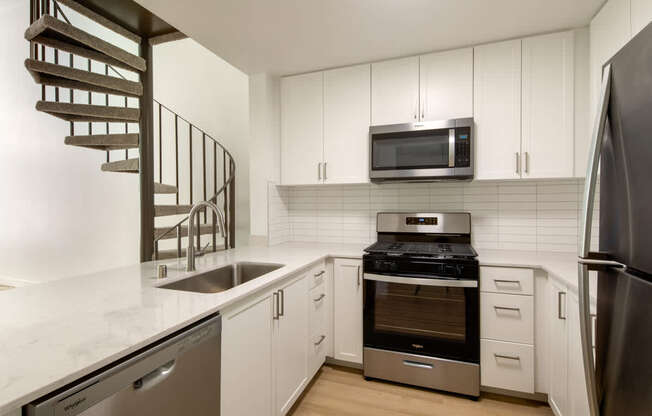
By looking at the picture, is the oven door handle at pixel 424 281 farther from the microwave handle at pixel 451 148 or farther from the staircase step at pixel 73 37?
the staircase step at pixel 73 37

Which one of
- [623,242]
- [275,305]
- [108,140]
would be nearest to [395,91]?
[275,305]

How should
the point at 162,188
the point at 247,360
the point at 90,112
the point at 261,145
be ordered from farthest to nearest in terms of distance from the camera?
the point at 162,188, the point at 261,145, the point at 90,112, the point at 247,360

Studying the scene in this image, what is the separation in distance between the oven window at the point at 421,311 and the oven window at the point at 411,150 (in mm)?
855

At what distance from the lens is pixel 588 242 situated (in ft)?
2.66

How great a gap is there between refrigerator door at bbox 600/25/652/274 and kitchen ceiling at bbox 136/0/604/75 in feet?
4.16

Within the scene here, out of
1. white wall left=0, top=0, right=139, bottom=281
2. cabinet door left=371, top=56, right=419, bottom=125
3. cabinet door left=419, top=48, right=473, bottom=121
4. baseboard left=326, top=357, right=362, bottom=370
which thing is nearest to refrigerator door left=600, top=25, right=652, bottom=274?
cabinet door left=419, top=48, right=473, bottom=121

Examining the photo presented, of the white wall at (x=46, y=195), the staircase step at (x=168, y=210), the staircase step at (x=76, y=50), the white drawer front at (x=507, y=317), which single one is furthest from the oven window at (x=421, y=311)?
the white wall at (x=46, y=195)

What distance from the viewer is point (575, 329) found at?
4.77 feet

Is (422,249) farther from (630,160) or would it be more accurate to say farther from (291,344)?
(630,160)

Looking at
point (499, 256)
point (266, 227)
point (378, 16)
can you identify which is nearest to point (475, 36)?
point (378, 16)

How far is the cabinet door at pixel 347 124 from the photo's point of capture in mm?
2414

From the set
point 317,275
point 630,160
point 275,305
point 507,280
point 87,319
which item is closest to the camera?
point 630,160

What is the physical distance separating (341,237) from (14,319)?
2135 millimetres

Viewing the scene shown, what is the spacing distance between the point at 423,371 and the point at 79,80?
3.12m
